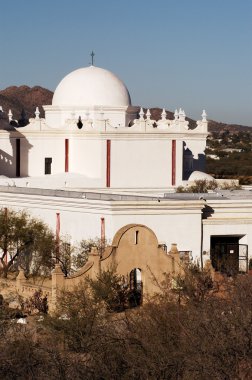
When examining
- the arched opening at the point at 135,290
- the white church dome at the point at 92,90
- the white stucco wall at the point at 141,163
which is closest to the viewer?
the arched opening at the point at 135,290

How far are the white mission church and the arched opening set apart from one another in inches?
222

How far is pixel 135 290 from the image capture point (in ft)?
113

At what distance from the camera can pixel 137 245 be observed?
34719mm

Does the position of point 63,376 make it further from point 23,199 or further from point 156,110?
point 156,110

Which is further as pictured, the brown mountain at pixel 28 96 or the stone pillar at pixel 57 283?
the brown mountain at pixel 28 96

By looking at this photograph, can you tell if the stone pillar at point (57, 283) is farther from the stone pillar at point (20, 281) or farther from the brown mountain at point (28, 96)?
the brown mountain at point (28, 96)

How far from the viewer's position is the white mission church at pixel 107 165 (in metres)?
41.3

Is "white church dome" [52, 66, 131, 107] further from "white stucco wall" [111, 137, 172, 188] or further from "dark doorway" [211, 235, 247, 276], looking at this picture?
"dark doorway" [211, 235, 247, 276]

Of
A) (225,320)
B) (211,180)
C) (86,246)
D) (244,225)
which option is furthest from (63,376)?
(211,180)

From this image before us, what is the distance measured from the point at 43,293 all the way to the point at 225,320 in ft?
34.7

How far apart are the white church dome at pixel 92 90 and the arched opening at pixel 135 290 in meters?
21.8

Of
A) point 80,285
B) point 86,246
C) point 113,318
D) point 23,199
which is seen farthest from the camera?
point 23,199

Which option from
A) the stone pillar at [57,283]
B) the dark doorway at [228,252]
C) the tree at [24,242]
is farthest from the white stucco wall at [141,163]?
the stone pillar at [57,283]

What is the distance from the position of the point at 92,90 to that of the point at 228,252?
54.6 feet
